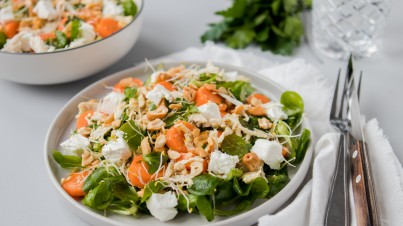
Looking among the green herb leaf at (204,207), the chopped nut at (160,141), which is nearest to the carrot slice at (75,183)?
the chopped nut at (160,141)

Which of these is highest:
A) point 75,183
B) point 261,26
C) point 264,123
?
point 261,26

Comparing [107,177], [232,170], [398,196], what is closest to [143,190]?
[107,177]

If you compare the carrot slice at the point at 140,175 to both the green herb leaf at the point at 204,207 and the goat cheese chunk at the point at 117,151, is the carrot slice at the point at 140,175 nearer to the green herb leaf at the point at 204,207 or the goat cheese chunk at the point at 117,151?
the goat cheese chunk at the point at 117,151

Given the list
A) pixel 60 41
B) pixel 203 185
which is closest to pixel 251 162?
pixel 203 185

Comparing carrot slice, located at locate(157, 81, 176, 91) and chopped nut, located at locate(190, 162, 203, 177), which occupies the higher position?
carrot slice, located at locate(157, 81, 176, 91)

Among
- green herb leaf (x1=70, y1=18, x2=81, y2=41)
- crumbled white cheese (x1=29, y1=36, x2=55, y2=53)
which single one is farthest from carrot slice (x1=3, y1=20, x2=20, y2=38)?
green herb leaf (x1=70, y1=18, x2=81, y2=41)

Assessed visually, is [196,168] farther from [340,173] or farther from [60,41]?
[60,41]

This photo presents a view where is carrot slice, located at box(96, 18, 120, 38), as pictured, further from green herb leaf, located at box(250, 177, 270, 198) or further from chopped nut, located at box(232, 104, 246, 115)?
green herb leaf, located at box(250, 177, 270, 198)
